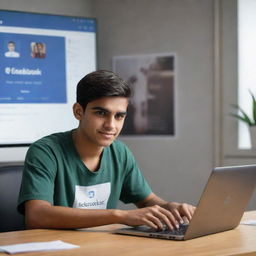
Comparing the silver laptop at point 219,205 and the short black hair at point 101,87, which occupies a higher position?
the short black hair at point 101,87

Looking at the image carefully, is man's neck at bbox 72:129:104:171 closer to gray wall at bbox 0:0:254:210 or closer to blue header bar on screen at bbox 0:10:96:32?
gray wall at bbox 0:0:254:210

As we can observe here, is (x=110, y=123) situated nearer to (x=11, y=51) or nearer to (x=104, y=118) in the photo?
(x=104, y=118)

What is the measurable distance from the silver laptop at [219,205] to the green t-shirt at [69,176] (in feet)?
1.20

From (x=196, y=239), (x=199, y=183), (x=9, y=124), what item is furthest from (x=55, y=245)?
(x=199, y=183)

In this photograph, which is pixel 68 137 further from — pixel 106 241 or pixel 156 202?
pixel 106 241

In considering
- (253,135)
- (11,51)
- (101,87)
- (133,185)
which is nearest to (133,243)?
(101,87)

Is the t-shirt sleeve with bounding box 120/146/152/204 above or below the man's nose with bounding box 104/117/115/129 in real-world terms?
below

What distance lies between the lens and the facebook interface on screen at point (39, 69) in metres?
3.64

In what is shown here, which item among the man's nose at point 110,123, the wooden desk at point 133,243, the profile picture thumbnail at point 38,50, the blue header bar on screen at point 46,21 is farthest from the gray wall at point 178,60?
the wooden desk at point 133,243

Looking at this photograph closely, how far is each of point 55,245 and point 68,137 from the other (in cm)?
74

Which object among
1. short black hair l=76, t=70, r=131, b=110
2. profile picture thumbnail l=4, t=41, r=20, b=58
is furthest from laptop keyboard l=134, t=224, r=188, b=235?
profile picture thumbnail l=4, t=41, r=20, b=58

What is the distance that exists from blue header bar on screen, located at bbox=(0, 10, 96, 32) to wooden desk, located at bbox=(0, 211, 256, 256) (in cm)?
192

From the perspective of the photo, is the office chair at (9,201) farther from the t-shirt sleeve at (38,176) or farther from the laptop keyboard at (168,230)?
the laptop keyboard at (168,230)

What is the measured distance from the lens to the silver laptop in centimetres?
183
